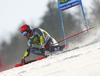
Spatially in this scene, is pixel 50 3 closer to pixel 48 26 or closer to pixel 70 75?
pixel 48 26

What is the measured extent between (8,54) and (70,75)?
94.7 ft

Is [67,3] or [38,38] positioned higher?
[67,3]

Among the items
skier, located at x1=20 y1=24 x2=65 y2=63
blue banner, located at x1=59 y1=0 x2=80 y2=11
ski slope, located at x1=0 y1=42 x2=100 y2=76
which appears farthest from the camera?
blue banner, located at x1=59 y1=0 x2=80 y2=11

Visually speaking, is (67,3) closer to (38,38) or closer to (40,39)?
(38,38)

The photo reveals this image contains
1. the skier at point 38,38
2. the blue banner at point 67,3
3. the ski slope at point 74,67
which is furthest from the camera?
the blue banner at point 67,3

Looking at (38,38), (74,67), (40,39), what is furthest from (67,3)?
(74,67)

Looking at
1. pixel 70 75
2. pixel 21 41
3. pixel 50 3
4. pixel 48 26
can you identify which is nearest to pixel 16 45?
pixel 21 41

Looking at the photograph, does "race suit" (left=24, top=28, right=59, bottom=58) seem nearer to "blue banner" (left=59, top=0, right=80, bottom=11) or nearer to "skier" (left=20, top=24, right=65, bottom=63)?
"skier" (left=20, top=24, right=65, bottom=63)

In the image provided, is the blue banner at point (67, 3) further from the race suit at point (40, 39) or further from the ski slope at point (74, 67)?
the ski slope at point (74, 67)

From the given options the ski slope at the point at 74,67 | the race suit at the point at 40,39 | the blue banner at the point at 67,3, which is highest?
the blue banner at the point at 67,3

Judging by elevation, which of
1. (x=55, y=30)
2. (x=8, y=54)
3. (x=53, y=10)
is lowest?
(x=8, y=54)

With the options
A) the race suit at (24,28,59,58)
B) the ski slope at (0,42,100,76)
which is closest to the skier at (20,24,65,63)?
the race suit at (24,28,59,58)

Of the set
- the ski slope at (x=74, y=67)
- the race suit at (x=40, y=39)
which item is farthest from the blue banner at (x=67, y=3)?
the ski slope at (x=74, y=67)

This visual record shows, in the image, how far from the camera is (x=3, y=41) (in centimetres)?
3347
